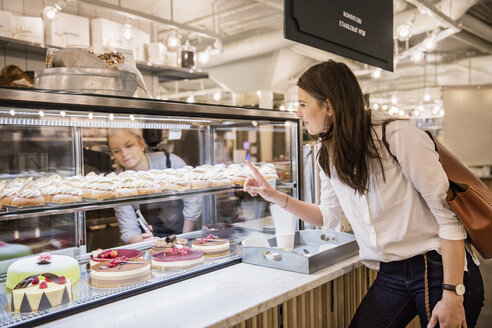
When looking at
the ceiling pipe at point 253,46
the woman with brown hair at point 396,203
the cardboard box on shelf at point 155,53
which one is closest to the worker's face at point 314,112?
the woman with brown hair at point 396,203

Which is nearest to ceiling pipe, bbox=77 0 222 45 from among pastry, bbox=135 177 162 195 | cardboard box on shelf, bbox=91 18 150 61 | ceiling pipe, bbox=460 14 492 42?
cardboard box on shelf, bbox=91 18 150 61

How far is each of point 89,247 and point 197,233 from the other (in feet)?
6.15

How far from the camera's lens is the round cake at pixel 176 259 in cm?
206

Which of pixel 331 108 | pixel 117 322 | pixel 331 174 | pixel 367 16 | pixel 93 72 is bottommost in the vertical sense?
pixel 117 322

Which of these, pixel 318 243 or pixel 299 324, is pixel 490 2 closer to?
pixel 318 243

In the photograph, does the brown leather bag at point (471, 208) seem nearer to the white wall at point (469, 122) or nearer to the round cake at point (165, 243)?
the round cake at point (165, 243)

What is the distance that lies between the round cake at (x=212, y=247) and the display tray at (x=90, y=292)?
6cm

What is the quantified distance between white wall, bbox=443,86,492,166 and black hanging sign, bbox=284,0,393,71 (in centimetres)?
739

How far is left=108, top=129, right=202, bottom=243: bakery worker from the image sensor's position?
9.08 ft

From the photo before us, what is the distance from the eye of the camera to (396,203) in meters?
1.74

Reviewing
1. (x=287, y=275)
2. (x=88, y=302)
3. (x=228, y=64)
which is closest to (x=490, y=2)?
(x=228, y=64)

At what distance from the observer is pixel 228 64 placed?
934 centimetres

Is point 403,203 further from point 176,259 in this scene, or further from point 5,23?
point 5,23

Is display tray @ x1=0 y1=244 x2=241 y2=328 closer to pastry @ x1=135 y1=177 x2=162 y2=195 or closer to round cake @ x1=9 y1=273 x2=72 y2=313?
round cake @ x1=9 y1=273 x2=72 y2=313
